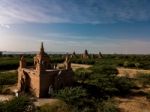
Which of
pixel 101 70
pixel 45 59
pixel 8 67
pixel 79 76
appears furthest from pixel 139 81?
pixel 8 67

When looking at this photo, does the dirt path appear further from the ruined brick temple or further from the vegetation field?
the ruined brick temple

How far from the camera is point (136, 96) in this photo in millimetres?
31016

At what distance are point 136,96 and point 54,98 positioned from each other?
35.5 feet

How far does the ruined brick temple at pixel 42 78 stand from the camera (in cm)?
2794

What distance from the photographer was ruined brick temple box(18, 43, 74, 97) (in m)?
27.9

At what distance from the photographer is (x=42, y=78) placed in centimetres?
2798

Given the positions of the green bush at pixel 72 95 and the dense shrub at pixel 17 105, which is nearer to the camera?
the dense shrub at pixel 17 105

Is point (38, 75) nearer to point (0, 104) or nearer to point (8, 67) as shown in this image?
point (0, 104)

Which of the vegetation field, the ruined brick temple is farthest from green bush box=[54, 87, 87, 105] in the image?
the ruined brick temple

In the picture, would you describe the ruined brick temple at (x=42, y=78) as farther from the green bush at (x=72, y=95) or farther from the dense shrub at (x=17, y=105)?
the dense shrub at (x=17, y=105)

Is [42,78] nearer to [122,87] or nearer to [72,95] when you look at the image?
[72,95]

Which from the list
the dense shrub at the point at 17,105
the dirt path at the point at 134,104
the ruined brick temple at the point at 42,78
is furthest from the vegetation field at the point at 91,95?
the ruined brick temple at the point at 42,78

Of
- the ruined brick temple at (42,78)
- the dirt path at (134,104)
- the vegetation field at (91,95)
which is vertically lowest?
the dirt path at (134,104)

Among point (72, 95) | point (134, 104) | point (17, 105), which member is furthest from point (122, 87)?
point (17, 105)
